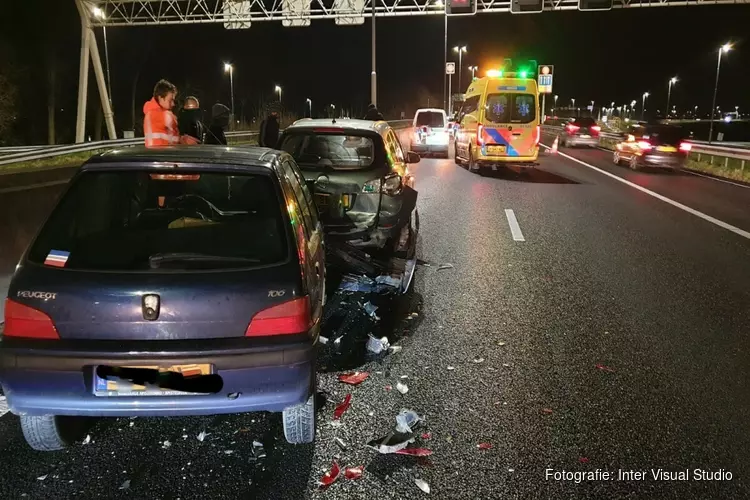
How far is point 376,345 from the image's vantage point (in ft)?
16.5

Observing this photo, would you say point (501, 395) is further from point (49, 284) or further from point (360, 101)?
point (360, 101)

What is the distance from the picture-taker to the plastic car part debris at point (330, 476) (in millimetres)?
3142

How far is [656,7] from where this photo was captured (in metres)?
25.3

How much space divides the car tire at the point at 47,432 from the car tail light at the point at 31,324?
1.61ft

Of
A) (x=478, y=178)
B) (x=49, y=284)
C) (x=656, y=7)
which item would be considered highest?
(x=656, y=7)

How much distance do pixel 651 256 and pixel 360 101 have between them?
62.5 metres

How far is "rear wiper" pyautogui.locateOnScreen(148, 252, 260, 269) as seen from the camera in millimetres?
3277

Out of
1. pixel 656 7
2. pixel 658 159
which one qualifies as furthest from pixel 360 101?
pixel 658 159

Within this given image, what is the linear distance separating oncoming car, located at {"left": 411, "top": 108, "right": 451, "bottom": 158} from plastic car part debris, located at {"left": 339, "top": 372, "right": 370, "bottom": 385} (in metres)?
20.7

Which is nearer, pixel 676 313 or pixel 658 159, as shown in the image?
pixel 676 313

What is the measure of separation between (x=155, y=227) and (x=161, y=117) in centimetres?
364

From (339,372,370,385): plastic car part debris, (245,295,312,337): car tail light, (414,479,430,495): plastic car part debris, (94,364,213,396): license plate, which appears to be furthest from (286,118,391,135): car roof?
(414,479,430,495): plastic car part debris

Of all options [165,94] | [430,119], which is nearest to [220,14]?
[430,119]

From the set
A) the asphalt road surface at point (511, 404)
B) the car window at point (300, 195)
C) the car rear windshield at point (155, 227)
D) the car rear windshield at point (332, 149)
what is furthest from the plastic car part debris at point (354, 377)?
the car rear windshield at point (332, 149)
